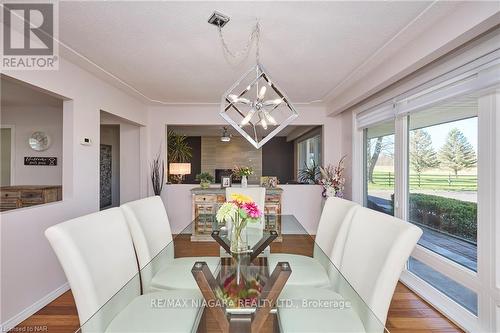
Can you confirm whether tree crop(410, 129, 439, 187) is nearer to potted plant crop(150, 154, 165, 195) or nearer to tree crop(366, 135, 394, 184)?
tree crop(366, 135, 394, 184)

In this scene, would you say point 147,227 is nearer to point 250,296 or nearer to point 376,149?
point 250,296

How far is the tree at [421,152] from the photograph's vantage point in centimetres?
271

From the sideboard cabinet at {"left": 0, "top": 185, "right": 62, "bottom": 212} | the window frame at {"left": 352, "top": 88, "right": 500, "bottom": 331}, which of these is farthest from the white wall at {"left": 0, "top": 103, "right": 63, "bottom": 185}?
the window frame at {"left": 352, "top": 88, "right": 500, "bottom": 331}

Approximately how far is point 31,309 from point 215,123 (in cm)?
360

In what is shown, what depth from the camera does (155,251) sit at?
2170 mm

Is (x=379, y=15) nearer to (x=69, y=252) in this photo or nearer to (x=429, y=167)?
(x=429, y=167)

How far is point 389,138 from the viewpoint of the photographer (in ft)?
11.5

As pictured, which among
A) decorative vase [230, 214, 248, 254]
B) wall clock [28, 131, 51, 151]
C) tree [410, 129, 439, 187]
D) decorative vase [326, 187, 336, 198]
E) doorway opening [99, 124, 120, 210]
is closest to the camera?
decorative vase [230, 214, 248, 254]

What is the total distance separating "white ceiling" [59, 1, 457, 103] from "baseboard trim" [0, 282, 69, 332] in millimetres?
2385

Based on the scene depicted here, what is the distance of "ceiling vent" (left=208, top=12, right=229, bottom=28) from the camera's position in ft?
6.51

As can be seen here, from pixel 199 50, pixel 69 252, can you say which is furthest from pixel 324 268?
pixel 199 50

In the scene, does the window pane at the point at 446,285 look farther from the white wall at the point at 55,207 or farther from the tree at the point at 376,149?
the white wall at the point at 55,207

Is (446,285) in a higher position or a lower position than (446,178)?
lower

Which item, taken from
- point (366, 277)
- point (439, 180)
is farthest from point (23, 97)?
point (439, 180)
